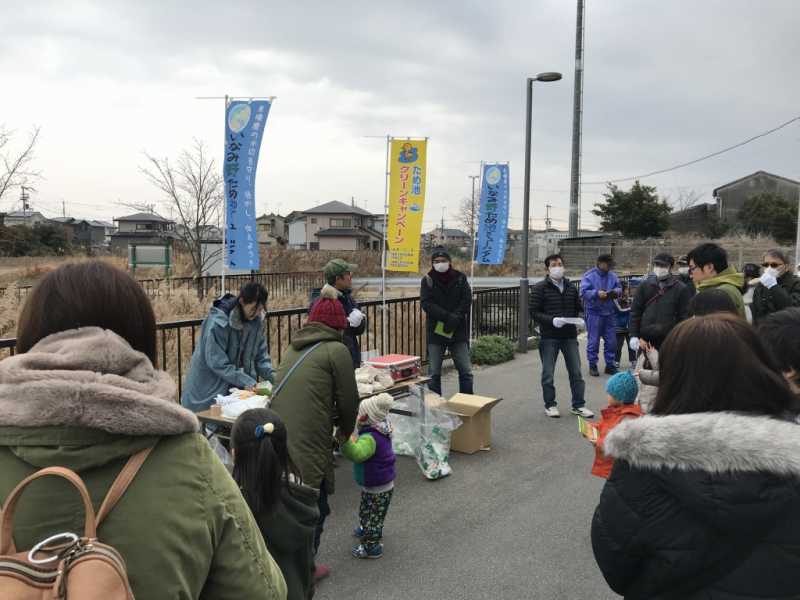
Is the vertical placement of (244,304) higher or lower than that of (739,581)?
higher

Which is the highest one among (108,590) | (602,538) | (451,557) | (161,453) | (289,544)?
(161,453)

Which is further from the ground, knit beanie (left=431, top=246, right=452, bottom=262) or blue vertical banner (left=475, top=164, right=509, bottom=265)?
blue vertical banner (left=475, top=164, right=509, bottom=265)

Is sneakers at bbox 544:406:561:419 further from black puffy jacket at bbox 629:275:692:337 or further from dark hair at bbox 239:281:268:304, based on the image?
dark hair at bbox 239:281:268:304

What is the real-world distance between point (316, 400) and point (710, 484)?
225cm

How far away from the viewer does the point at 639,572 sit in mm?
1801

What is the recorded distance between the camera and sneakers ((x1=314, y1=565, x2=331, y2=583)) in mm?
3598

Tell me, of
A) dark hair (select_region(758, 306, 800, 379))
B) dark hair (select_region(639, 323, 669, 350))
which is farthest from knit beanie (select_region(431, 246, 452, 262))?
dark hair (select_region(758, 306, 800, 379))

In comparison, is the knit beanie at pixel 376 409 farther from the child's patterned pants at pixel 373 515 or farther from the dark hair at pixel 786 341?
the dark hair at pixel 786 341

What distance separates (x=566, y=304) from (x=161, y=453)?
6289 millimetres

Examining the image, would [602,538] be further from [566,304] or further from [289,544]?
[566,304]

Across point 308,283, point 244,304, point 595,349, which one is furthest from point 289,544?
point 308,283

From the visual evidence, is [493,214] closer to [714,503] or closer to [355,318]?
[355,318]

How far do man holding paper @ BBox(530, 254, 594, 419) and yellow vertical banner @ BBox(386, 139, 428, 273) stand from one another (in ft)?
8.24

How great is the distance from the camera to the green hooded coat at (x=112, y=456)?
116 centimetres
